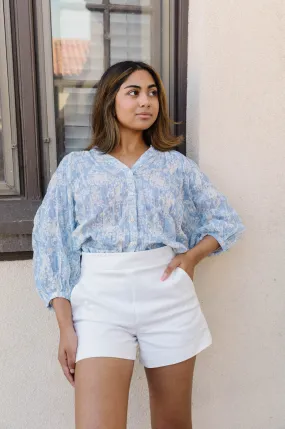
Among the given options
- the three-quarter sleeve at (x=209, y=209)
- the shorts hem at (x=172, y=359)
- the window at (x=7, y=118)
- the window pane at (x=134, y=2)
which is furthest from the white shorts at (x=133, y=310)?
the window pane at (x=134, y=2)

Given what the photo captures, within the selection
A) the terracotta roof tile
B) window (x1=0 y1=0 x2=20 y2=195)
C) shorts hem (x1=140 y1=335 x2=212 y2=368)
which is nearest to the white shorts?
shorts hem (x1=140 y1=335 x2=212 y2=368)

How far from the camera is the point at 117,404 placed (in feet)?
4.81

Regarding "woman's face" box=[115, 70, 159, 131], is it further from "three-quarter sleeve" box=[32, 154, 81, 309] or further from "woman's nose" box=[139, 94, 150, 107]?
"three-quarter sleeve" box=[32, 154, 81, 309]

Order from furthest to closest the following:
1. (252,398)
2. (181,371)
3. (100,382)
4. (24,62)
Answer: (252,398) < (24,62) < (181,371) < (100,382)

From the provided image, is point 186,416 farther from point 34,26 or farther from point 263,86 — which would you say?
point 34,26

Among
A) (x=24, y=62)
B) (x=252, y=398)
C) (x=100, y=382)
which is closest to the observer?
(x=100, y=382)

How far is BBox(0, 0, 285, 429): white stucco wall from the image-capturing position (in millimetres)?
1994

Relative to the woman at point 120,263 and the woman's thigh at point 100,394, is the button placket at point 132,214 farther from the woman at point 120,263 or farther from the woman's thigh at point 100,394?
the woman's thigh at point 100,394

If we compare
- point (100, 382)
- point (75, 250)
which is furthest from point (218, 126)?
point (100, 382)

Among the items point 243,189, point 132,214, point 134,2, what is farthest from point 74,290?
point 134,2

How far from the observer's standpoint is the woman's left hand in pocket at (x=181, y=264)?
5.27 feet

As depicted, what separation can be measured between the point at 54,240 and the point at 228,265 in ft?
3.12

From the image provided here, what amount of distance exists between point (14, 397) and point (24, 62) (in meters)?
1.56

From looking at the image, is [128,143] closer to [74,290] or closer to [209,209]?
[209,209]
